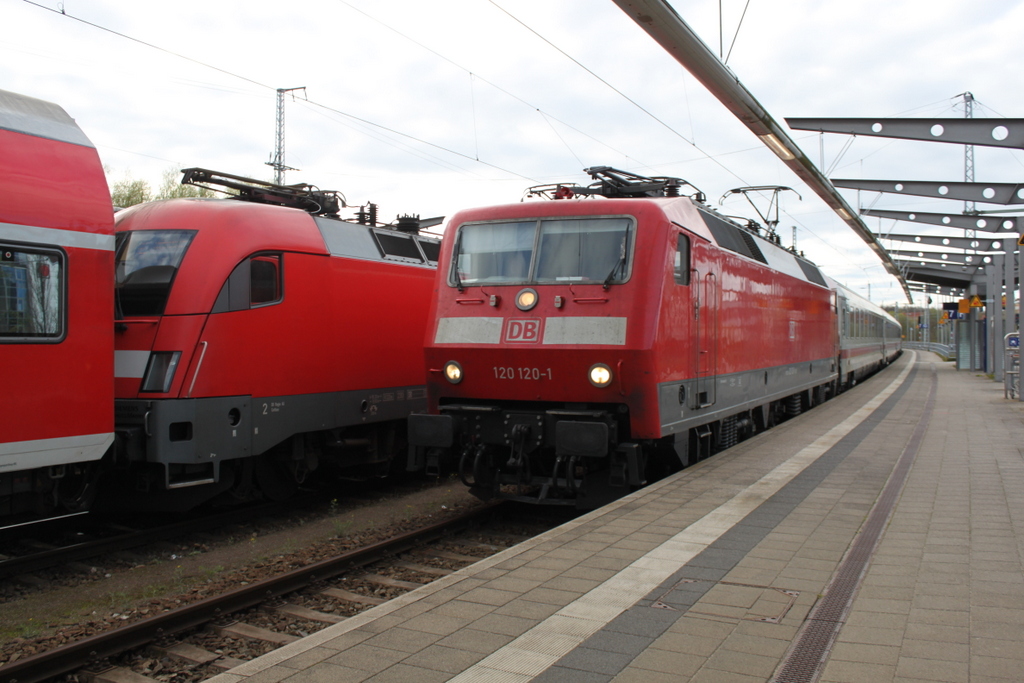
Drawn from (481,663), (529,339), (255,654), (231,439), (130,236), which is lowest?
(255,654)

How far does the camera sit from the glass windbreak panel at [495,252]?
8000mm

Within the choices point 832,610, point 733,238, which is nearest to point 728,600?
point 832,610

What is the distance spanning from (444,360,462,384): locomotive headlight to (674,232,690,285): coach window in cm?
239

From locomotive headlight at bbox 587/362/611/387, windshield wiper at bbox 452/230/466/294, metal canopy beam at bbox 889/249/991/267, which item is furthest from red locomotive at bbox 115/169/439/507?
metal canopy beam at bbox 889/249/991/267

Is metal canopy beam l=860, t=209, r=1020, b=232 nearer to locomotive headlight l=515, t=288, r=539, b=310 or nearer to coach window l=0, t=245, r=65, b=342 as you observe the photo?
locomotive headlight l=515, t=288, r=539, b=310

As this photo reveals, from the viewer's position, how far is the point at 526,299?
781cm

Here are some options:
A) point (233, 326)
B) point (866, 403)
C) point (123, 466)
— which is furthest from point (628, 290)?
point (866, 403)

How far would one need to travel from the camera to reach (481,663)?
375cm

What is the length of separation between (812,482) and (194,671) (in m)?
6.26

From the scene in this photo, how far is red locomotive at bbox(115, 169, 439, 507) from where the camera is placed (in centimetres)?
745

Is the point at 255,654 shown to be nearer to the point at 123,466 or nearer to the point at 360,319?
the point at 123,466

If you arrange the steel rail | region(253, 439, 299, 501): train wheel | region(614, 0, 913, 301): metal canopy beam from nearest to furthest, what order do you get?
the steel rail < region(614, 0, 913, 301): metal canopy beam < region(253, 439, 299, 501): train wheel

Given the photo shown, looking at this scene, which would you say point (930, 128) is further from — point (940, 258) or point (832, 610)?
point (940, 258)

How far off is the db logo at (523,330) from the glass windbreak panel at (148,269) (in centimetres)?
328
